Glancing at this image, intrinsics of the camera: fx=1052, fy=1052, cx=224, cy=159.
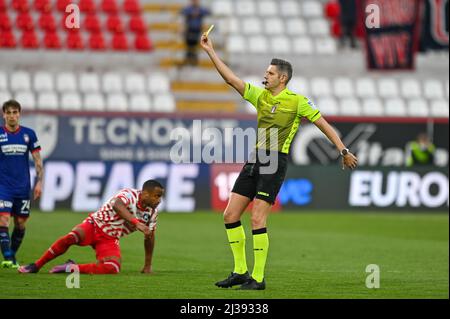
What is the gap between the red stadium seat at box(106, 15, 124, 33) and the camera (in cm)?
2950

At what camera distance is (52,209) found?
2378cm

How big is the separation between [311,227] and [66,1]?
1142 cm

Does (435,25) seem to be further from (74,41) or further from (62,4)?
(62,4)

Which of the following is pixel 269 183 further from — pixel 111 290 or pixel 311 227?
pixel 311 227

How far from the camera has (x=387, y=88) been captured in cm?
→ 3066

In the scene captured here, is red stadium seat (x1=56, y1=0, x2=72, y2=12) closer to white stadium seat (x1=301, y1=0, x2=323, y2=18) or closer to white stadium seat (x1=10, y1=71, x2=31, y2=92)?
white stadium seat (x1=10, y1=71, x2=31, y2=92)

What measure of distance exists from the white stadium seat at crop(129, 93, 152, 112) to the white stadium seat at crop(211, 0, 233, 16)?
4958 mm

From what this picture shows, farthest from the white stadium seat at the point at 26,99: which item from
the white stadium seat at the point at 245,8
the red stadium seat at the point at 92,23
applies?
the white stadium seat at the point at 245,8

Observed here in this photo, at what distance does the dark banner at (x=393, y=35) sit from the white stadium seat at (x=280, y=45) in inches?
118

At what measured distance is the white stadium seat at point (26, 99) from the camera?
1039 inches

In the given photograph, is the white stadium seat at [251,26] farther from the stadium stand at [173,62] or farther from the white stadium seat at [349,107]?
the white stadium seat at [349,107]

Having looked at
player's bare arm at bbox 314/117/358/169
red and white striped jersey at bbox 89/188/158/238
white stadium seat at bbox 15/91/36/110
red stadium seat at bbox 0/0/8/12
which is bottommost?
red and white striped jersey at bbox 89/188/158/238

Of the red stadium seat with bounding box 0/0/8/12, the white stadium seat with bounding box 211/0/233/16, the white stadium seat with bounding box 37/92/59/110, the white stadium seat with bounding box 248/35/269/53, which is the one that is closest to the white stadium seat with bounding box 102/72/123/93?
the white stadium seat with bounding box 37/92/59/110

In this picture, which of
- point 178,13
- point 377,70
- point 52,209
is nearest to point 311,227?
point 52,209
